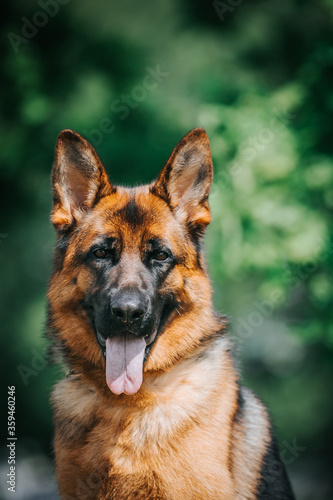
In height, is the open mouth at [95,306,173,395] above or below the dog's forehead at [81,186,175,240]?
below

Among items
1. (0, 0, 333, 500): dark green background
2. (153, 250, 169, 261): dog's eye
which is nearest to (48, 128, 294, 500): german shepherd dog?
(153, 250, 169, 261): dog's eye

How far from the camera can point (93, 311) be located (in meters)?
3.12

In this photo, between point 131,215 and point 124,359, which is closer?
point 124,359

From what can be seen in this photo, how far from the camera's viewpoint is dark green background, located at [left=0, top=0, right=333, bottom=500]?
18.9 ft

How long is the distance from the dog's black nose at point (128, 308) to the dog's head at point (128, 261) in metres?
0.01

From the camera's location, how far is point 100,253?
123 inches

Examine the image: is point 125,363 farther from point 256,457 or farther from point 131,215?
point 256,457

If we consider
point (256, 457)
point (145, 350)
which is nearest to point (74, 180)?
point (145, 350)

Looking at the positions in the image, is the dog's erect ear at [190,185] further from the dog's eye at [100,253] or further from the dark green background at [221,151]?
the dark green background at [221,151]

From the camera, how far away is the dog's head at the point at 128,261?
2.95 m

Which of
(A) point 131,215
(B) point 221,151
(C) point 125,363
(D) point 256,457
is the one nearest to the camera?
(C) point 125,363

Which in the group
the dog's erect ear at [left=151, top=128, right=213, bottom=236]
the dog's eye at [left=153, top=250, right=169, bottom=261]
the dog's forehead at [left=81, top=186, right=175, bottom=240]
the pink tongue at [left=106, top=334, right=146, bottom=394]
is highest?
the dog's erect ear at [left=151, top=128, right=213, bottom=236]

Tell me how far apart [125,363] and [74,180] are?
129cm

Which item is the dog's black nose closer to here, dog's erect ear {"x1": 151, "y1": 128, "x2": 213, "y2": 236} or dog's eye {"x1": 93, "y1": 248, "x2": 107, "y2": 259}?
dog's eye {"x1": 93, "y1": 248, "x2": 107, "y2": 259}
